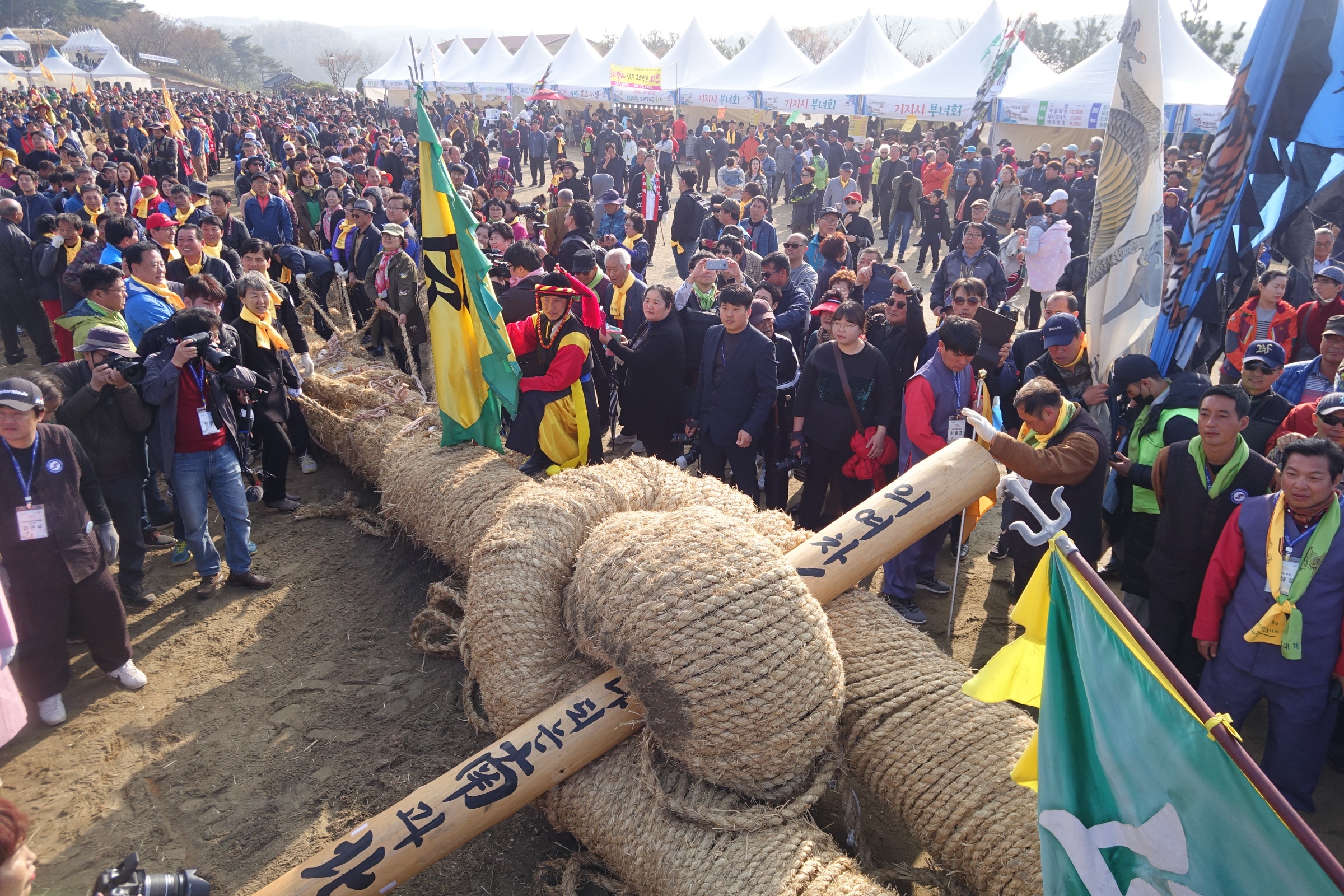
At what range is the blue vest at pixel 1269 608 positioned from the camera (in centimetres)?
334

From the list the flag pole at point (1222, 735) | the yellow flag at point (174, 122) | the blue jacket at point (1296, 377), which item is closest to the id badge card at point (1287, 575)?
the flag pole at point (1222, 735)

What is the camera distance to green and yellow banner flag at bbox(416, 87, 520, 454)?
5074 mm

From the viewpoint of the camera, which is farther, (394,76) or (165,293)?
(394,76)

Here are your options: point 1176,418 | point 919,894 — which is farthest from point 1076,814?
point 1176,418

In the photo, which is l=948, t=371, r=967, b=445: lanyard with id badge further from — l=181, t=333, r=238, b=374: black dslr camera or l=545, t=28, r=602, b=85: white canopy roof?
l=545, t=28, r=602, b=85: white canopy roof

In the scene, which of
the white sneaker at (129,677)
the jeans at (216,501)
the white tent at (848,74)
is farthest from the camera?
the white tent at (848,74)

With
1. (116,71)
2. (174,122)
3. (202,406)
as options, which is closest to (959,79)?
(174,122)

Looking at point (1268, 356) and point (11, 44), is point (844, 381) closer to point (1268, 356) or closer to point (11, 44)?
point (1268, 356)

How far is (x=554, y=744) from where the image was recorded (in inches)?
123

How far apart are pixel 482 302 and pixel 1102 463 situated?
3.75m

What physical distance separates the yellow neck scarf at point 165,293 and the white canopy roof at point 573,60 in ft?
82.9

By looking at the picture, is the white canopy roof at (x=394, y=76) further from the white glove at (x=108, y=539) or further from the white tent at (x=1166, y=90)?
the white glove at (x=108, y=539)

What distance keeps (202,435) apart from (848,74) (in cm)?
2182

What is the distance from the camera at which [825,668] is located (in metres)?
3.01
